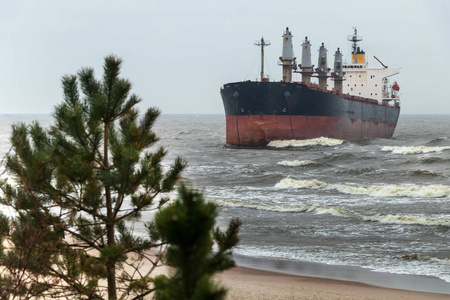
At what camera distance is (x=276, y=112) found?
33469mm

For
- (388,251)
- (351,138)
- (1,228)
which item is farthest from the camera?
(351,138)

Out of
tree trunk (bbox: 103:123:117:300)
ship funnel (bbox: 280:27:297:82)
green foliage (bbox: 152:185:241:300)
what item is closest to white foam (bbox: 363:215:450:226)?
tree trunk (bbox: 103:123:117:300)

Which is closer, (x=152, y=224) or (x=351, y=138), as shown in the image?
(x=152, y=224)

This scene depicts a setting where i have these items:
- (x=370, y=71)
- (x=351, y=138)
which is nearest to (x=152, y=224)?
(x=351, y=138)

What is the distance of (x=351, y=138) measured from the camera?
3956 cm

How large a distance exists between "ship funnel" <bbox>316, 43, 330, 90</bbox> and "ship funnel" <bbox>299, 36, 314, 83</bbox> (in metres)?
1.17

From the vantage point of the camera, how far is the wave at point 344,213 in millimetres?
13219

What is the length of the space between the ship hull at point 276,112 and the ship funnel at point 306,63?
10.7 ft

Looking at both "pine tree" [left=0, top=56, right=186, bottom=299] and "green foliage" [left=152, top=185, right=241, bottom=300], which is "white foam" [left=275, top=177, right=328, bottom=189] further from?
"green foliage" [left=152, top=185, right=241, bottom=300]

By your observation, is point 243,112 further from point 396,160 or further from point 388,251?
point 388,251

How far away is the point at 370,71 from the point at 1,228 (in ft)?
150

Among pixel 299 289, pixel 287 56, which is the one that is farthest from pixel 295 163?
pixel 299 289

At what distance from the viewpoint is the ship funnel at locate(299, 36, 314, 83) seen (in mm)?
38781

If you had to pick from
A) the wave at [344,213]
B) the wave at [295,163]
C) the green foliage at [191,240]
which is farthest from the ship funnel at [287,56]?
the green foliage at [191,240]
